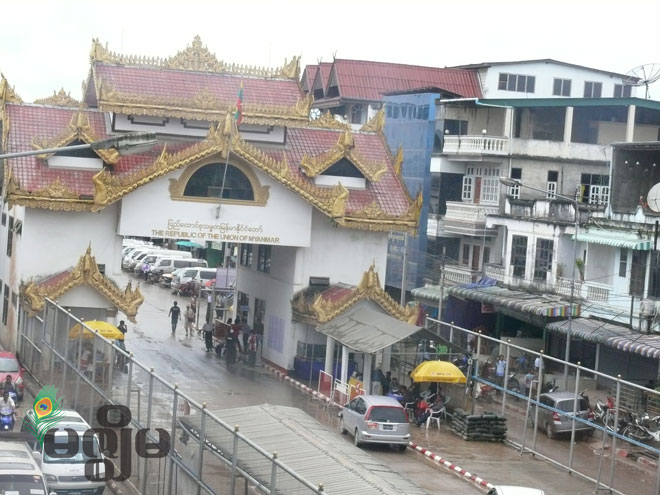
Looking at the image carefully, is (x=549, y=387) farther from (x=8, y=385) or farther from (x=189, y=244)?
(x=189, y=244)

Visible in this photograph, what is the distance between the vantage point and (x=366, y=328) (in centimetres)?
4403

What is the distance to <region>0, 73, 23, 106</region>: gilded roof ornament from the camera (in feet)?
161

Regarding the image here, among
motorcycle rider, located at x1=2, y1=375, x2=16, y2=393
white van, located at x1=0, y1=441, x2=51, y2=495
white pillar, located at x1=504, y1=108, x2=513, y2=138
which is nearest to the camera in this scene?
white van, located at x1=0, y1=441, x2=51, y2=495

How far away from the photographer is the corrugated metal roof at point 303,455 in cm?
2120

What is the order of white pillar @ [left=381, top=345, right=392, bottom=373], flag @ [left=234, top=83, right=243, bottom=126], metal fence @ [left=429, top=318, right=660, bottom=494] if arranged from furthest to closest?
flag @ [left=234, top=83, right=243, bottom=126] < white pillar @ [left=381, top=345, right=392, bottom=373] < metal fence @ [left=429, top=318, right=660, bottom=494]

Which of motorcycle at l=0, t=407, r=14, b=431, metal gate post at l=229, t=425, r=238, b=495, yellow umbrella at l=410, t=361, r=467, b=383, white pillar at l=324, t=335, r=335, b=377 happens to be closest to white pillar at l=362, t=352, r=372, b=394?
yellow umbrella at l=410, t=361, r=467, b=383

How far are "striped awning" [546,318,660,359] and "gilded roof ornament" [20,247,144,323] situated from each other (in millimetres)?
17142

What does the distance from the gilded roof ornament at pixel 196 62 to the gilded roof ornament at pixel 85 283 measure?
8.83m

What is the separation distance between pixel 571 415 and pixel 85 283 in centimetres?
1898

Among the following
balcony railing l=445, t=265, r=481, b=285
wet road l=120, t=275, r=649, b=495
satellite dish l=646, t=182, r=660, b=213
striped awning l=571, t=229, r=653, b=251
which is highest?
satellite dish l=646, t=182, r=660, b=213

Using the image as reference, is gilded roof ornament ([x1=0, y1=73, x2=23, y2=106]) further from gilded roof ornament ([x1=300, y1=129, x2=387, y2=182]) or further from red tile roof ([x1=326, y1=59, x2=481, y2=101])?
red tile roof ([x1=326, y1=59, x2=481, y2=101])

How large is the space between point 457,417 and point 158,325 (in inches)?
985

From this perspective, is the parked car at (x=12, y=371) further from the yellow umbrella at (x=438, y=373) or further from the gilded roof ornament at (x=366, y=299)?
the yellow umbrella at (x=438, y=373)

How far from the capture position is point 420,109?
67438 mm
